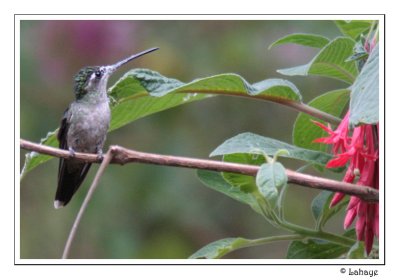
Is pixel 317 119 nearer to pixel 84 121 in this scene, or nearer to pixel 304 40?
pixel 304 40

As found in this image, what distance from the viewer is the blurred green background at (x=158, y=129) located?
124 inches

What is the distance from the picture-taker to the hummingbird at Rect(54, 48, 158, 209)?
241 centimetres

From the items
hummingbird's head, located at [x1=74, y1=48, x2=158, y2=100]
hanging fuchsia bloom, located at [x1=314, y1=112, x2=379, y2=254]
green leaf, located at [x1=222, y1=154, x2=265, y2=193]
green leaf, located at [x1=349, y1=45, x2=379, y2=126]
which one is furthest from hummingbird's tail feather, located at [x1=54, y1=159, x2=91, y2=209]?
green leaf, located at [x1=349, y1=45, x2=379, y2=126]

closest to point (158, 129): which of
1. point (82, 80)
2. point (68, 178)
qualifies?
point (82, 80)

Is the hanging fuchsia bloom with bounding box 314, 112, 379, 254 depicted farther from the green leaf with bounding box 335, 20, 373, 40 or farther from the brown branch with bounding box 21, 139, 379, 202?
the green leaf with bounding box 335, 20, 373, 40

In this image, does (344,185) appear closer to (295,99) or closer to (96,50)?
(295,99)

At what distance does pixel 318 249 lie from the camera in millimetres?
1410

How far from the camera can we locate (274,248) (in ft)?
10.6

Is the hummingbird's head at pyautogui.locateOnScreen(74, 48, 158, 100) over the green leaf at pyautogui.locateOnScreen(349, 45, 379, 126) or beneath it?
over

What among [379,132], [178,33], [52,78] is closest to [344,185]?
[379,132]

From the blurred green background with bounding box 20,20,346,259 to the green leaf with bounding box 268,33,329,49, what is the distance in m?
1.60

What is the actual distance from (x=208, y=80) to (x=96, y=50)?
2019 mm

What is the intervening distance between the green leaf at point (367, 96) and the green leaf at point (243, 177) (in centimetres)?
26

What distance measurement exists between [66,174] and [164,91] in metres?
1.16
